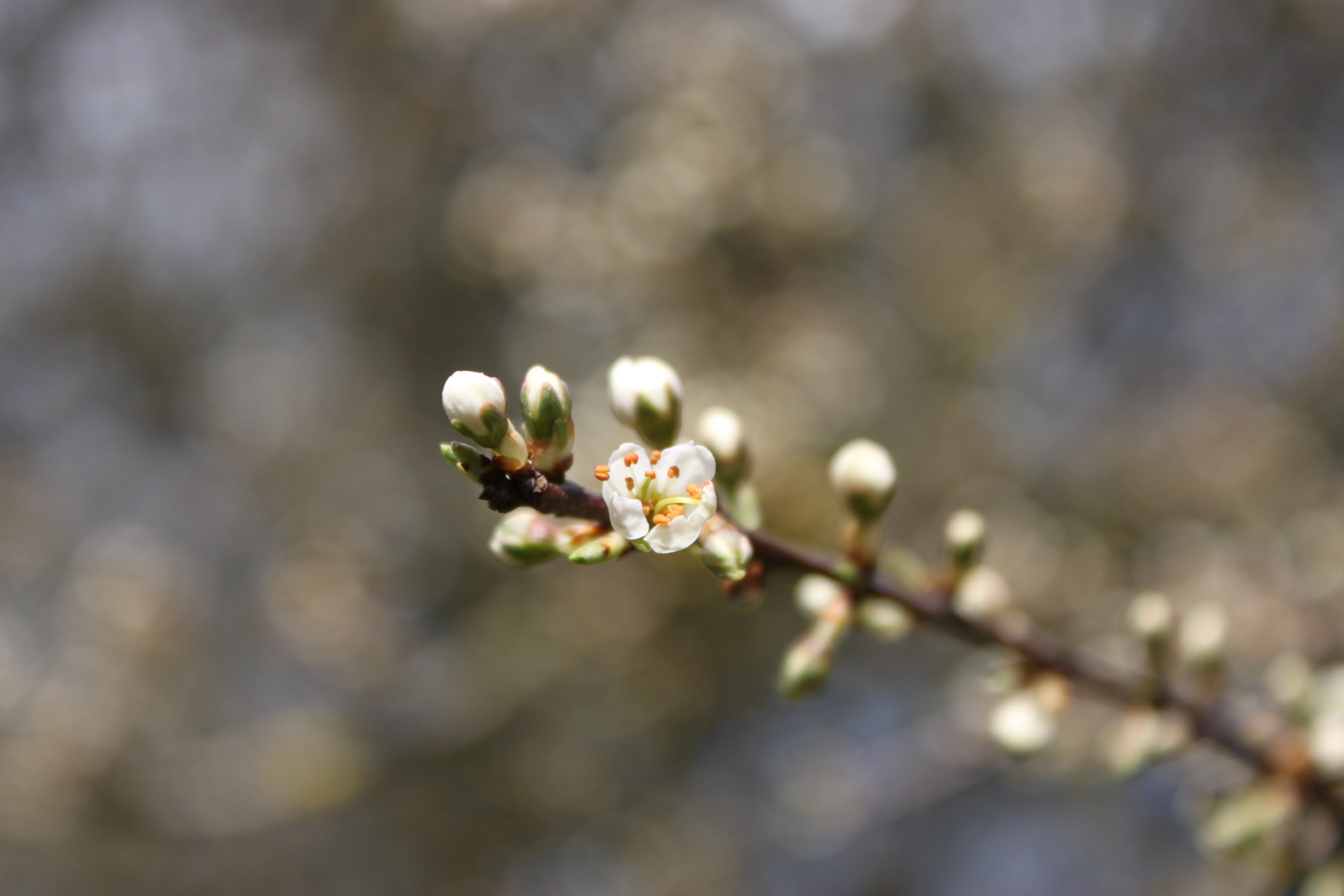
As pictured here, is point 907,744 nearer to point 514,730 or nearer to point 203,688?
point 514,730

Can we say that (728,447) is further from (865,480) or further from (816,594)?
(816,594)

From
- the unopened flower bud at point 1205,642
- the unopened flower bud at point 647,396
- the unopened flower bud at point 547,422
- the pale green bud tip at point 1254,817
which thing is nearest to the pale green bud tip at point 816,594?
the unopened flower bud at point 647,396

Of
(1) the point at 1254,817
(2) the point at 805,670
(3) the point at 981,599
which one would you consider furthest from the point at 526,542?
(1) the point at 1254,817

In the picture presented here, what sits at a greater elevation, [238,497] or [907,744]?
[238,497]

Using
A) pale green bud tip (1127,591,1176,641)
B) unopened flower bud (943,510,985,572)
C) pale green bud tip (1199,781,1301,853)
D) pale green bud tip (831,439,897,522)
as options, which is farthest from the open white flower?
pale green bud tip (1199,781,1301,853)

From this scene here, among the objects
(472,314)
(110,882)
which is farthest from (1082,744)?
(110,882)

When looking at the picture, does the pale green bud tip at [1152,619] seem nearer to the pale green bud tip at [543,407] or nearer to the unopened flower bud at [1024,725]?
the unopened flower bud at [1024,725]
